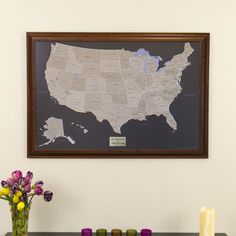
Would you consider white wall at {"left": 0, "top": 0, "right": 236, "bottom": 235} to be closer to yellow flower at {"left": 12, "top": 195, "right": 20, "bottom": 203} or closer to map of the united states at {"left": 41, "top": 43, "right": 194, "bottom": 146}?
map of the united states at {"left": 41, "top": 43, "right": 194, "bottom": 146}

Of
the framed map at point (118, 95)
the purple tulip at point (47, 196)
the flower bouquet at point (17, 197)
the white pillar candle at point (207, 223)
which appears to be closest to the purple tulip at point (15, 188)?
the flower bouquet at point (17, 197)

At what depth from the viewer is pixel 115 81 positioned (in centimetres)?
216

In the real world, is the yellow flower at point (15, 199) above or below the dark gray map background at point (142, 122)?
below

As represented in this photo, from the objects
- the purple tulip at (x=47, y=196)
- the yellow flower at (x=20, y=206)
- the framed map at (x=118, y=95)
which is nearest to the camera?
the yellow flower at (x=20, y=206)

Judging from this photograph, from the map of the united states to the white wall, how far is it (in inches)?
5.7

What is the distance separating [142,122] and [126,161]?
9.3 inches

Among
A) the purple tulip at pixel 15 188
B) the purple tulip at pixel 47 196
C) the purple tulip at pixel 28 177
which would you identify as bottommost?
the purple tulip at pixel 47 196

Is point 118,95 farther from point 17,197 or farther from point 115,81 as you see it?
point 17,197

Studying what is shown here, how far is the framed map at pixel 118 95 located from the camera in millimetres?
2145

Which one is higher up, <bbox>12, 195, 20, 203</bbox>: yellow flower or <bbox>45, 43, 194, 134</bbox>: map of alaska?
<bbox>45, 43, 194, 134</bbox>: map of alaska

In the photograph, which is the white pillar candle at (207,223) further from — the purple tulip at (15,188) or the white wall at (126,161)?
the purple tulip at (15,188)

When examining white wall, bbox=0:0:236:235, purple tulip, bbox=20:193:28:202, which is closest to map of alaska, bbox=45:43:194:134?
white wall, bbox=0:0:236:235

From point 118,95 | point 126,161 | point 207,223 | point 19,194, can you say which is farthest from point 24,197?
point 207,223

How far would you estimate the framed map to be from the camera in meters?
2.14
